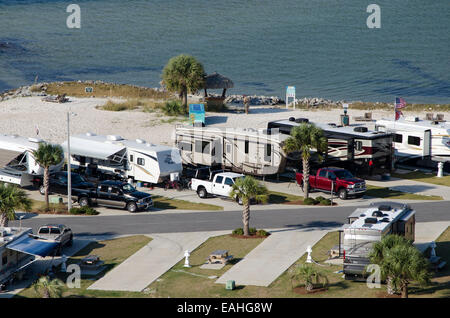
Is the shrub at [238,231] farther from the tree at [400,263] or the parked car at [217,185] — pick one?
the tree at [400,263]

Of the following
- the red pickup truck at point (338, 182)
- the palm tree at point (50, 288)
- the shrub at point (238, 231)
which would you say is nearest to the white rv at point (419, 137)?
the red pickup truck at point (338, 182)

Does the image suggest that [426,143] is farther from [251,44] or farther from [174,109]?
[251,44]

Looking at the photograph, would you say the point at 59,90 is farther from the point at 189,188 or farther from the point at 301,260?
the point at 301,260

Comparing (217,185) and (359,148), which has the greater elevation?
(359,148)

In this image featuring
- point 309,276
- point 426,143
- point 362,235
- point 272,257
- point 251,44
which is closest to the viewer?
point 309,276

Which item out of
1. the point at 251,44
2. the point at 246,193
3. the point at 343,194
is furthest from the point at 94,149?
the point at 251,44

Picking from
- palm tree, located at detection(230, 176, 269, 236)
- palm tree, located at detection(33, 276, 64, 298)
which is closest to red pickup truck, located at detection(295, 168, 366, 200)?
palm tree, located at detection(230, 176, 269, 236)
